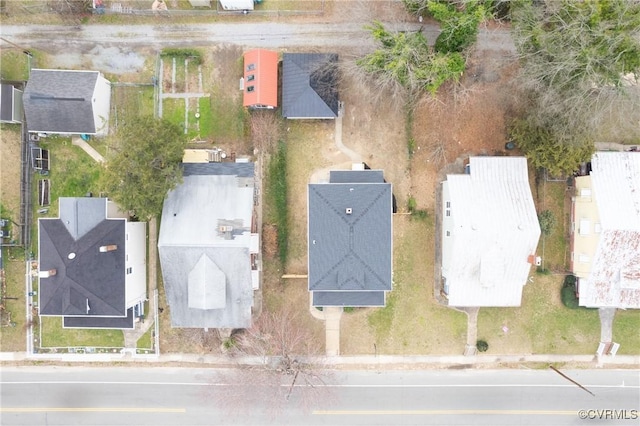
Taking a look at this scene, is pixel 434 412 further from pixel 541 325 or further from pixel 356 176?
pixel 356 176

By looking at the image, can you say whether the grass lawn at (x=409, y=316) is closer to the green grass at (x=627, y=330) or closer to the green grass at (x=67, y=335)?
the green grass at (x=627, y=330)

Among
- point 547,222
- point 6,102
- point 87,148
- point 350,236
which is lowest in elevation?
point 350,236

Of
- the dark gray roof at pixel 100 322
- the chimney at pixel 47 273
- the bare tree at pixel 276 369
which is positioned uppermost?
the chimney at pixel 47 273

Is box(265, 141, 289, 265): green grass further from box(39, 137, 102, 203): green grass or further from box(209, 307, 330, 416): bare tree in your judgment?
box(39, 137, 102, 203): green grass

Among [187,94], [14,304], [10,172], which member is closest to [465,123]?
[187,94]

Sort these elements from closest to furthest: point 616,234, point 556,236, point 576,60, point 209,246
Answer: point 576,60, point 616,234, point 209,246, point 556,236

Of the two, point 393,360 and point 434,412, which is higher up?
point 393,360

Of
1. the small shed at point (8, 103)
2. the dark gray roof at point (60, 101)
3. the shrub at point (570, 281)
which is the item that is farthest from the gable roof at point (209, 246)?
the shrub at point (570, 281)

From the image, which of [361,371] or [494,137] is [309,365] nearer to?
[361,371]
